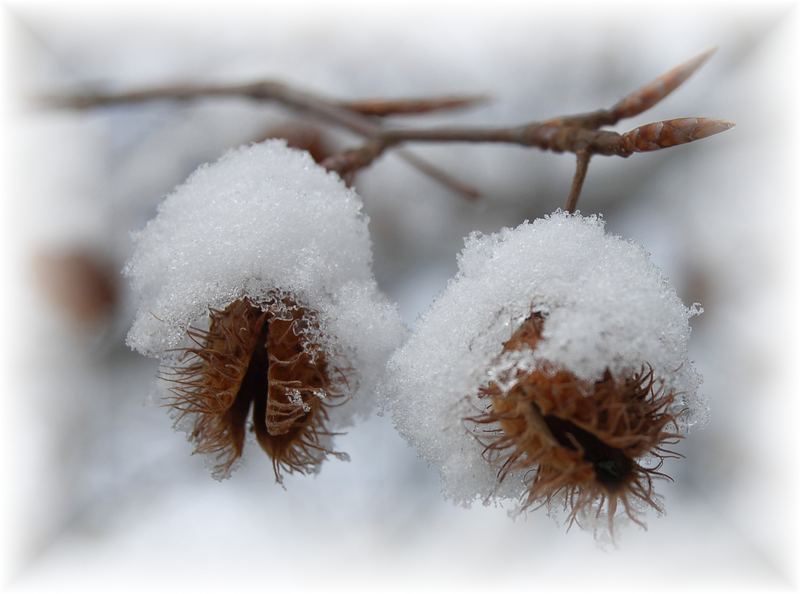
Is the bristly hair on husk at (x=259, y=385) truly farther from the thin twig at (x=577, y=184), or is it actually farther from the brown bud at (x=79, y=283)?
the brown bud at (x=79, y=283)

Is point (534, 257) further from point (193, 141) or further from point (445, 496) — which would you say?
point (193, 141)

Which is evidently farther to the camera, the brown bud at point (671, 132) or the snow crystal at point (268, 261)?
the snow crystal at point (268, 261)

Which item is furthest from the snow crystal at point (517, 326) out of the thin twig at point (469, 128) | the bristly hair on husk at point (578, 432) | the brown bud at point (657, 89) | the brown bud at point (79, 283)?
the brown bud at point (79, 283)

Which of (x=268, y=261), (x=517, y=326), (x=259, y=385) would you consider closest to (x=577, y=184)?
(x=517, y=326)

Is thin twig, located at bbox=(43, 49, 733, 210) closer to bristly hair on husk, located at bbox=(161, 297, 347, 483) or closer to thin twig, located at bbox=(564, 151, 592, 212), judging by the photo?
thin twig, located at bbox=(564, 151, 592, 212)

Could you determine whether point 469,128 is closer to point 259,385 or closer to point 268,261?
point 268,261

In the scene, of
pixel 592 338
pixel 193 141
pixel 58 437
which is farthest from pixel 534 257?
pixel 58 437

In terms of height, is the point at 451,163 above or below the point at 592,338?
above
